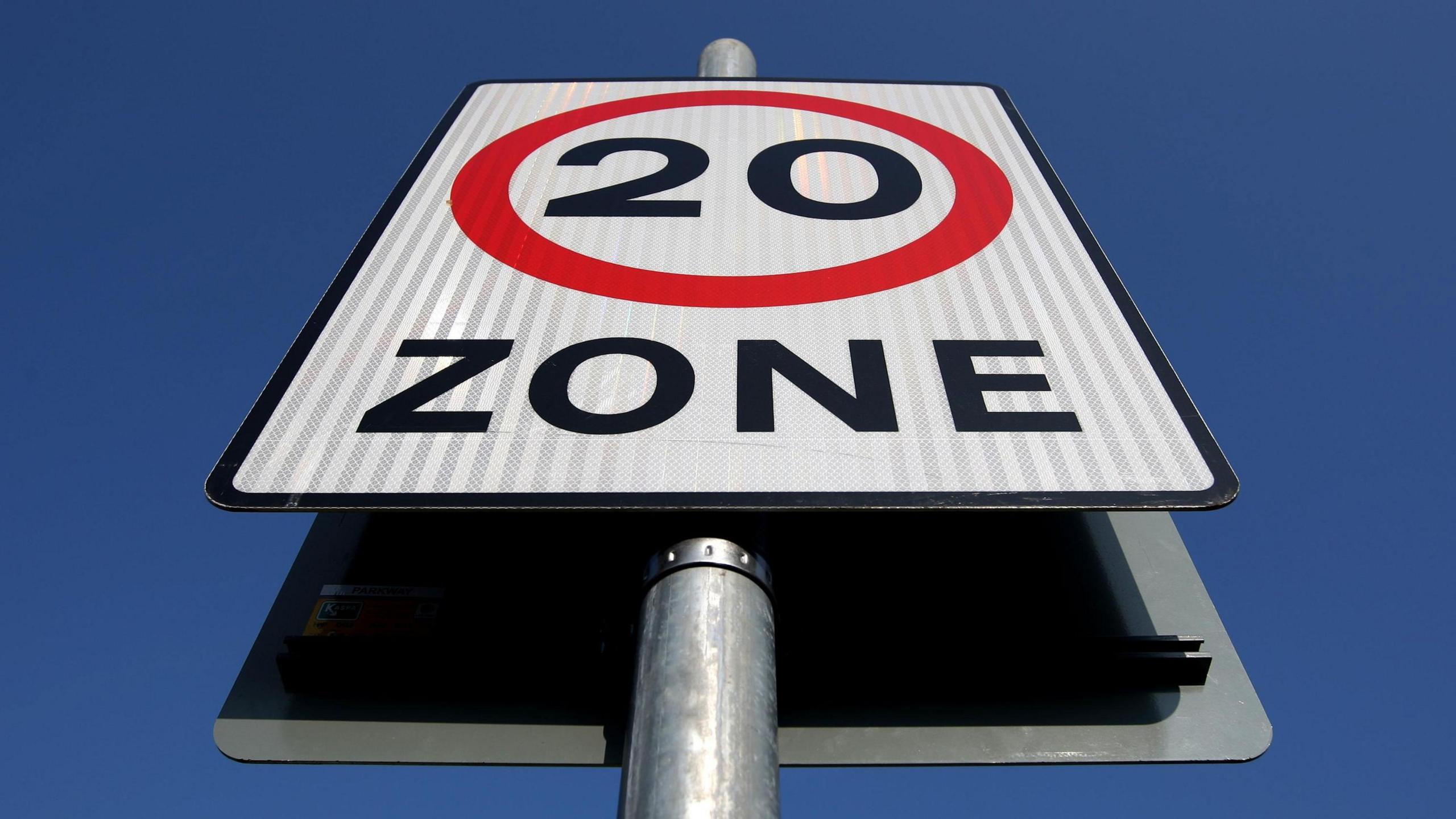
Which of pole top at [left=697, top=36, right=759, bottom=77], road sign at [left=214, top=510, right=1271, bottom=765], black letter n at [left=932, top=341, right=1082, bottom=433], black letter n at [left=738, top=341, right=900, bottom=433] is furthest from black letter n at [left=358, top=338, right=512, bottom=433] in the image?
pole top at [left=697, top=36, right=759, bottom=77]

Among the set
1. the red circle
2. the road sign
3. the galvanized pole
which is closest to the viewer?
the galvanized pole

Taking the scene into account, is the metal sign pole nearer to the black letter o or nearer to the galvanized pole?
the galvanized pole

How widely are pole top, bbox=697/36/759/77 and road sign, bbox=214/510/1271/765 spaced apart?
4.29 feet

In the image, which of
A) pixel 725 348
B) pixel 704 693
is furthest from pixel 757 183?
pixel 704 693


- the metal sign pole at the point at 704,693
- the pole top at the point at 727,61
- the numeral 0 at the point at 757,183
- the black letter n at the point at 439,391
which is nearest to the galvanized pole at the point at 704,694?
the metal sign pole at the point at 704,693

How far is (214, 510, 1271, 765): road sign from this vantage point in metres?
1.28

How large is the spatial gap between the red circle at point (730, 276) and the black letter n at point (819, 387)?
0.13 m

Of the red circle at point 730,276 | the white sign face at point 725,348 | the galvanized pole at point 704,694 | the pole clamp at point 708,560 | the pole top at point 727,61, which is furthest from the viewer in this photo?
the pole top at point 727,61

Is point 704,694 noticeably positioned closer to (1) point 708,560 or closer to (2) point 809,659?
(1) point 708,560

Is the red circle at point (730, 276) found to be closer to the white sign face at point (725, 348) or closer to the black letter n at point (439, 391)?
the white sign face at point (725, 348)

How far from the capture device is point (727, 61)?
246cm

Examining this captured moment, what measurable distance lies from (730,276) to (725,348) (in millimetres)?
195

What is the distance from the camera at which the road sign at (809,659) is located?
1.28 meters

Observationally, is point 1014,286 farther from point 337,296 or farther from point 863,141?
point 337,296
